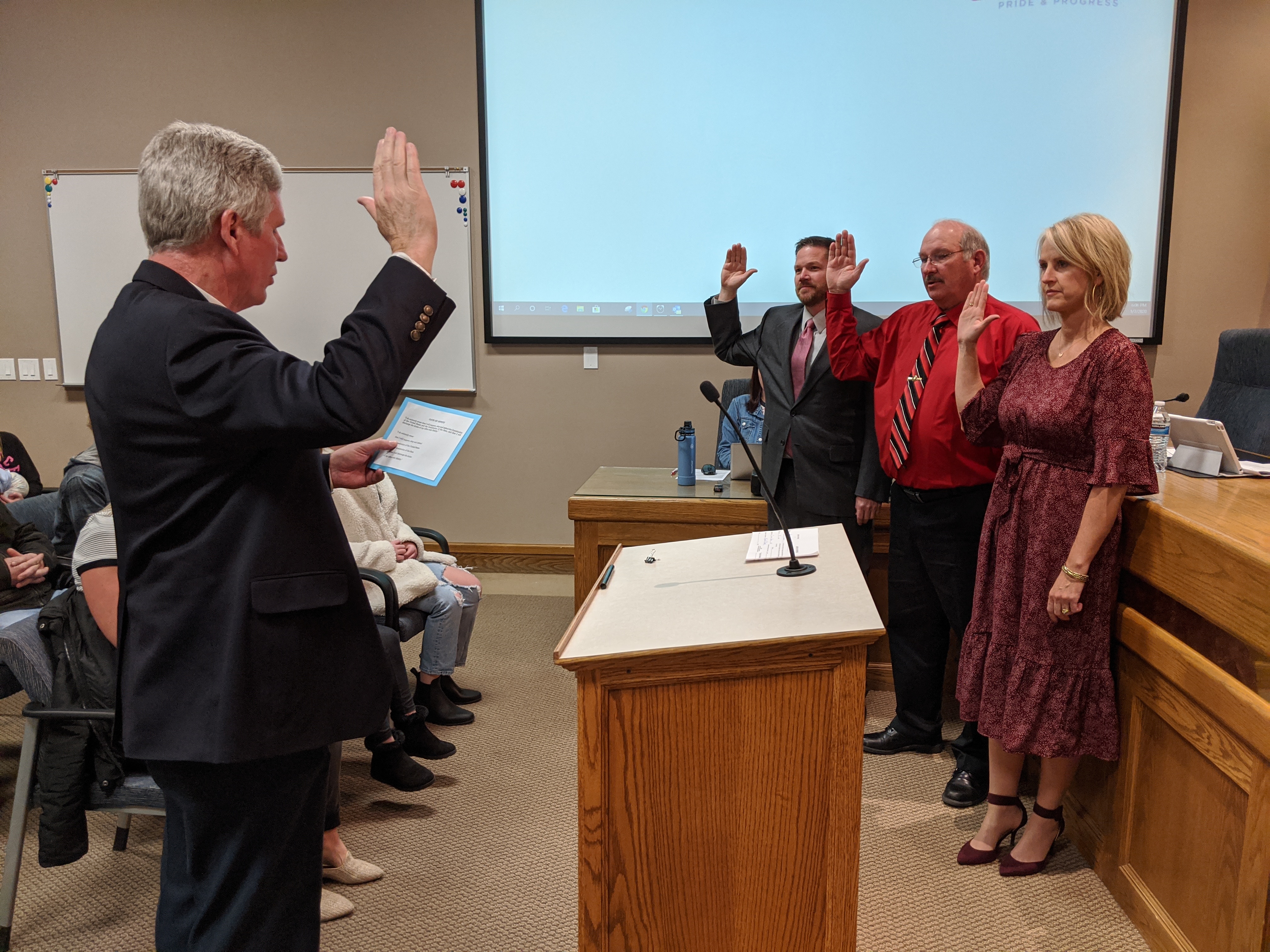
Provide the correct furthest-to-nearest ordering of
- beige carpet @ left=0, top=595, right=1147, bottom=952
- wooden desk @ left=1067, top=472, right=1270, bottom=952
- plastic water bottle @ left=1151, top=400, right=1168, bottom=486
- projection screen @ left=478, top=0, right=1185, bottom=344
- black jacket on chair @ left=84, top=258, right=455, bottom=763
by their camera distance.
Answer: projection screen @ left=478, top=0, right=1185, bottom=344
plastic water bottle @ left=1151, top=400, right=1168, bottom=486
beige carpet @ left=0, top=595, right=1147, bottom=952
wooden desk @ left=1067, top=472, right=1270, bottom=952
black jacket on chair @ left=84, top=258, right=455, bottom=763

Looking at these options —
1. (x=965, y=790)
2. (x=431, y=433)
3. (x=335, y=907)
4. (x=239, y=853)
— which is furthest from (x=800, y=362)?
(x=239, y=853)

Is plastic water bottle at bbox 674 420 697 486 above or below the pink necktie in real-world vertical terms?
below

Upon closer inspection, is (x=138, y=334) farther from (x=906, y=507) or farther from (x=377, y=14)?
(x=377, y=14)

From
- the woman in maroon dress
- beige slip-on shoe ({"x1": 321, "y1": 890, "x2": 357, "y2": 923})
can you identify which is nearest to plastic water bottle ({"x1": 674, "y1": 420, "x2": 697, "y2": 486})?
the woman in maroon dress

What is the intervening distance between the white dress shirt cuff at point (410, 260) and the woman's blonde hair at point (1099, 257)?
142 cm

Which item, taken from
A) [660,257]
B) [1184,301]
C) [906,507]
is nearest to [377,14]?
[660,257]

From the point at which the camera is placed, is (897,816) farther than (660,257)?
No

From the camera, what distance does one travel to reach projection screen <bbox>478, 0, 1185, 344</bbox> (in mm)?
4000

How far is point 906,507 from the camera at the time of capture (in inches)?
103

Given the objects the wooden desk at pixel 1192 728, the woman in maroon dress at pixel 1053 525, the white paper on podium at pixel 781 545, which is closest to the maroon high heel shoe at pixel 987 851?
the woman in maroon dress at pixel 1053 525

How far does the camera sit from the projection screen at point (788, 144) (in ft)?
13.1

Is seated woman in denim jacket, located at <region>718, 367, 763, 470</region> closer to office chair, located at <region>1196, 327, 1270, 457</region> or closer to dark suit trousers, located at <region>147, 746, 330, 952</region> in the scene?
office chair, located at <region>1196, 327, 1270, 457</region>

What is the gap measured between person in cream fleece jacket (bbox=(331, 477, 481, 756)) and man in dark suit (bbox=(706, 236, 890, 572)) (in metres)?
1.15

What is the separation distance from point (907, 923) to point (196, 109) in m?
4.83
